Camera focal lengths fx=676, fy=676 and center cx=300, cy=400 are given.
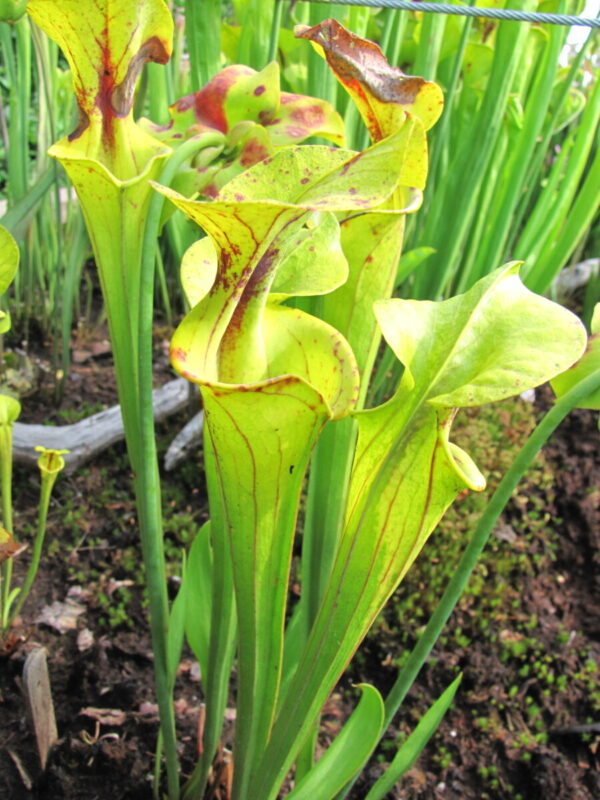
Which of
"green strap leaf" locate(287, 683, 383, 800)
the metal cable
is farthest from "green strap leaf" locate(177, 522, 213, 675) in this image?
the metal cable

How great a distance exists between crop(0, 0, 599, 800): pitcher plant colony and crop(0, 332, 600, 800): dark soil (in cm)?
36

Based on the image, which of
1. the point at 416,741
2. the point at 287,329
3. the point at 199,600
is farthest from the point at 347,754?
the point at 287,329

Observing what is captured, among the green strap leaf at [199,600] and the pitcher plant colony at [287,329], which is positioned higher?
the pitcher plant colony at [287,329]

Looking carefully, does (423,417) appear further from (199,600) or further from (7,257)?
(199,600)

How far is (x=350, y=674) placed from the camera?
114cm

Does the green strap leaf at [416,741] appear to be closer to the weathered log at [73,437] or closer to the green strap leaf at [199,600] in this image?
the green strap leaf at [199,600]

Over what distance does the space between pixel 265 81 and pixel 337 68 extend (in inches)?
6.5

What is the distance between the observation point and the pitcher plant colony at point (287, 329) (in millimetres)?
389

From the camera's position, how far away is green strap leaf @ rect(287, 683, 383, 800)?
0.57m

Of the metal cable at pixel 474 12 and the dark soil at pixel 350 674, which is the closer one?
the metal cable at pixel 474 12

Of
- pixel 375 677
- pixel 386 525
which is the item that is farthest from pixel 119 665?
pixel 386 525

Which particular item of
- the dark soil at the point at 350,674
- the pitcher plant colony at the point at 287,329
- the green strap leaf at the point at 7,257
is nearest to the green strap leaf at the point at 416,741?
the pitcher plant colony at the point at 287,329

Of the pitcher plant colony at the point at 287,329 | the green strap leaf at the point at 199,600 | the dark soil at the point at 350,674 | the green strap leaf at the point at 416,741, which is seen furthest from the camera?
the dark soil at the point at 350,674

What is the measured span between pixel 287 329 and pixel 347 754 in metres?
0.38
